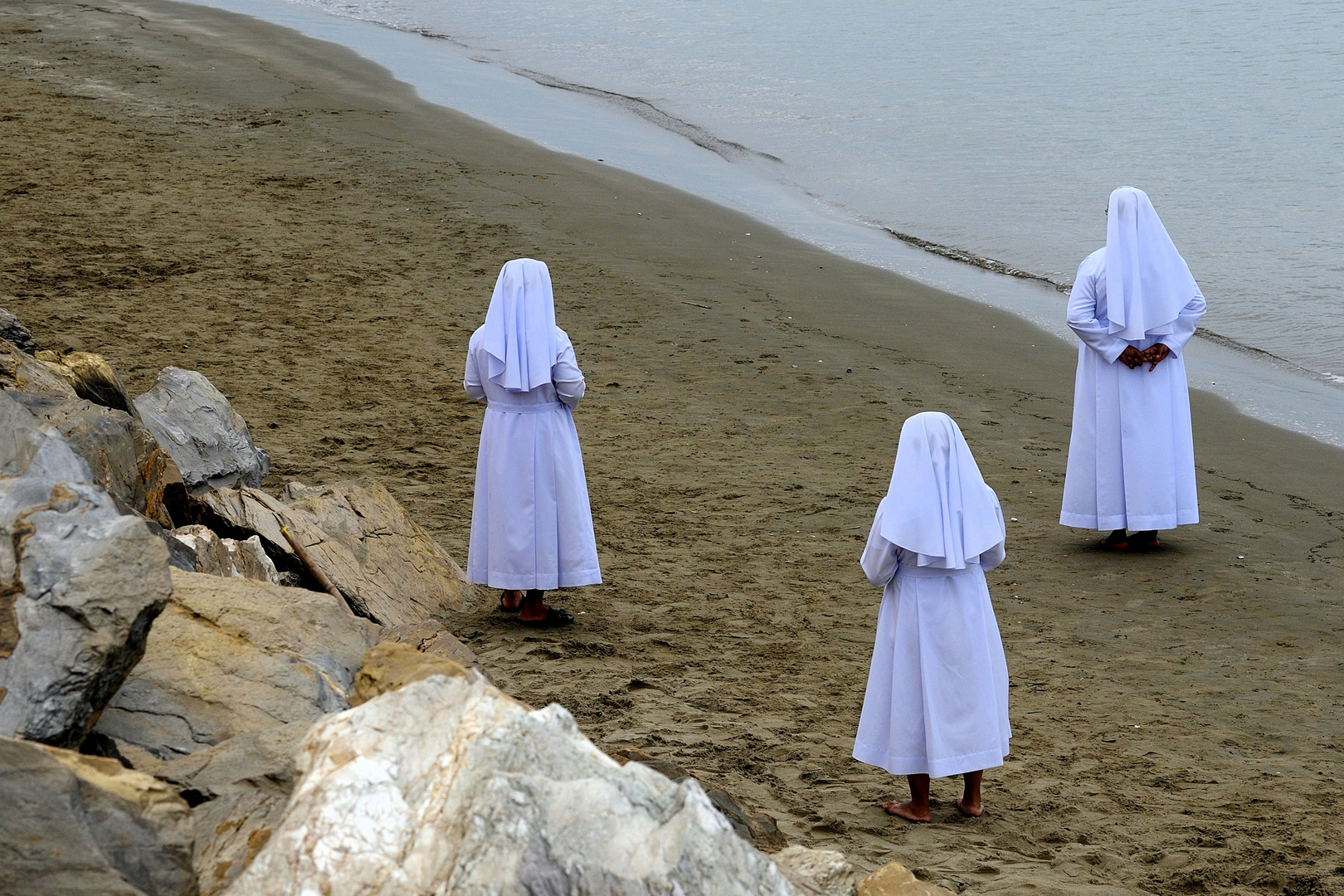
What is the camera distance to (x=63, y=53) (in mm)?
19844

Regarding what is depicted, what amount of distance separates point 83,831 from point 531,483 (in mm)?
4175

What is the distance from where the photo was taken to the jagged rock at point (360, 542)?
604 centimetres

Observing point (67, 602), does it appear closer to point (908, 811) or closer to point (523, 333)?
point (908, 811)

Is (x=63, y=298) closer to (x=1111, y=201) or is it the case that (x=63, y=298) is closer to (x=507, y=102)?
(x=1111, y=201)

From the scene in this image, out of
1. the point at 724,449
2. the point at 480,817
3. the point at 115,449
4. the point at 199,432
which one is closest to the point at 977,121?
the point at 724,449

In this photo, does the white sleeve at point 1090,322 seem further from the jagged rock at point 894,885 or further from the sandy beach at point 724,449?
the jagged rock at point 894,885

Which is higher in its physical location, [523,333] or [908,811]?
[523,333]

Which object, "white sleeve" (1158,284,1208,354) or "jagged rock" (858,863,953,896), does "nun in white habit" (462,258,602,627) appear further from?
"white sleeve" (1158,284,1208,354)

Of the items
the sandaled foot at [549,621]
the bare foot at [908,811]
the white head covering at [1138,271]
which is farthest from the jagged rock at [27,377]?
the white head covering at [1138,271]

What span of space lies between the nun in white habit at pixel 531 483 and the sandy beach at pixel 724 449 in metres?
0.30

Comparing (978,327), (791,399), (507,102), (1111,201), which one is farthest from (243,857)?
(507,102)

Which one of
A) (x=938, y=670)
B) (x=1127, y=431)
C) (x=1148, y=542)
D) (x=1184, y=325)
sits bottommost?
(x=938, y=670)

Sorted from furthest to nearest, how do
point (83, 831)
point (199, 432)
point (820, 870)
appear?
point (199, 432), point (820, 870), point (83, 831)

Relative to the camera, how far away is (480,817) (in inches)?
99.7
